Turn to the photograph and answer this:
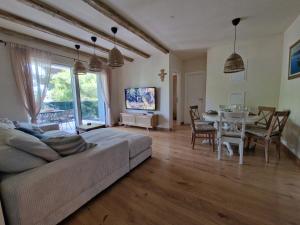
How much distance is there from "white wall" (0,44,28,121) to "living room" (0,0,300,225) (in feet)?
0.07

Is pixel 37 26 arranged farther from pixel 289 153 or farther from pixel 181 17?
pixel 289 153

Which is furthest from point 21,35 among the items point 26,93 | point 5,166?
point 5,166

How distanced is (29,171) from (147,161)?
71.9 inches

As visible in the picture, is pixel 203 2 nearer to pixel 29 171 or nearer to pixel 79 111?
pixel 29 171

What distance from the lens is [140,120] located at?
517 cm

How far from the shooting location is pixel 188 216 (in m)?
1.52

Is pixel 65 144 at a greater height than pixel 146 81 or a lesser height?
lesser

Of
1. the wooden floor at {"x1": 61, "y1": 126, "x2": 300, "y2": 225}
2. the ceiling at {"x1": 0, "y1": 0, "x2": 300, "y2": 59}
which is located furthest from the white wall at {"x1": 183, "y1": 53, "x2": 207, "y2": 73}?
→ the wooden floor at {"x1": 61, "y1": 126, "x2": 300, "y2": 225}

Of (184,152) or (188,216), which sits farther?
(184,152)

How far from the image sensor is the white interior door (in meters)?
5.47

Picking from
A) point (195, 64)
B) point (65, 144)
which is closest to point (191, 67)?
point (195, 64)

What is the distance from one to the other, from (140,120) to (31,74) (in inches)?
127

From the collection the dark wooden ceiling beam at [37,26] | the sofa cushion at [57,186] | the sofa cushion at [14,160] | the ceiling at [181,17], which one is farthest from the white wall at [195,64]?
the sofa cushion at [14,160]

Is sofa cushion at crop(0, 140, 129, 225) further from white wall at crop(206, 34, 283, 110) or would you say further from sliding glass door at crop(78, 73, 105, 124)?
white wall at crop(206, 34, 283, 110)
